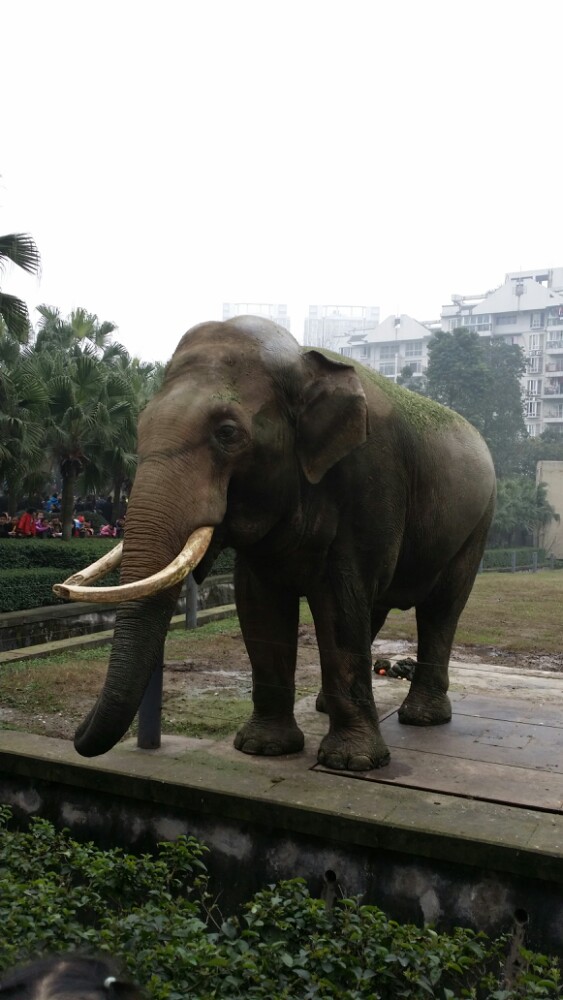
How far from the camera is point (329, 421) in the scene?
461cm

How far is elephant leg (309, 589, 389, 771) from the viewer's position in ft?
16.5

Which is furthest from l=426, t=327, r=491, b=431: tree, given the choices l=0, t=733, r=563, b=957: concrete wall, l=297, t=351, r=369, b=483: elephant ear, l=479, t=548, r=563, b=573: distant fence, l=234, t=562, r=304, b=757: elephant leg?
l=0, t=733, r=563, b=957: concrete wall

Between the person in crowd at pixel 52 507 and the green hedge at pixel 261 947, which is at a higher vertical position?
the person in crowd at pixel 52 507

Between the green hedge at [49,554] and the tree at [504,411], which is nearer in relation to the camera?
the green hedge at [49,554]

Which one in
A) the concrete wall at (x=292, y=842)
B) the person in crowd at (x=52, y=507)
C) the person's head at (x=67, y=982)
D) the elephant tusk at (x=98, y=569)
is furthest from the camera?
the person in crowd at (x=52, y=507)

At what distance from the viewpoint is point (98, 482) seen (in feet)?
66.6

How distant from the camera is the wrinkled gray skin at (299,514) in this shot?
13.4ft

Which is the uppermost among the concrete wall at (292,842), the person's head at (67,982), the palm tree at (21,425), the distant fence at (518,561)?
the palm tree at (21,425)

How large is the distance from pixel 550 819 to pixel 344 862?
3.37 ft

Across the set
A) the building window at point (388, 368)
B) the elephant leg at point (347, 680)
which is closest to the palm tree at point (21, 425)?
the elephant leg at point (347, 680)

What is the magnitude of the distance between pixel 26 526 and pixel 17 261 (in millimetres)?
7193

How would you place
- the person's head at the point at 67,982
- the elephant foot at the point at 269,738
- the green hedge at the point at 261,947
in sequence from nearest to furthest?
the person's head at the point at 67,982, the green hedge at the point at 261,947, the elephant foot at the point at 269,738

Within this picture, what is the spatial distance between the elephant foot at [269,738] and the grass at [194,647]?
2.40ft

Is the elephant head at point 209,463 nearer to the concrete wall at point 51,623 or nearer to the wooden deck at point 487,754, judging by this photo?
the wooden deck at point 487,754
